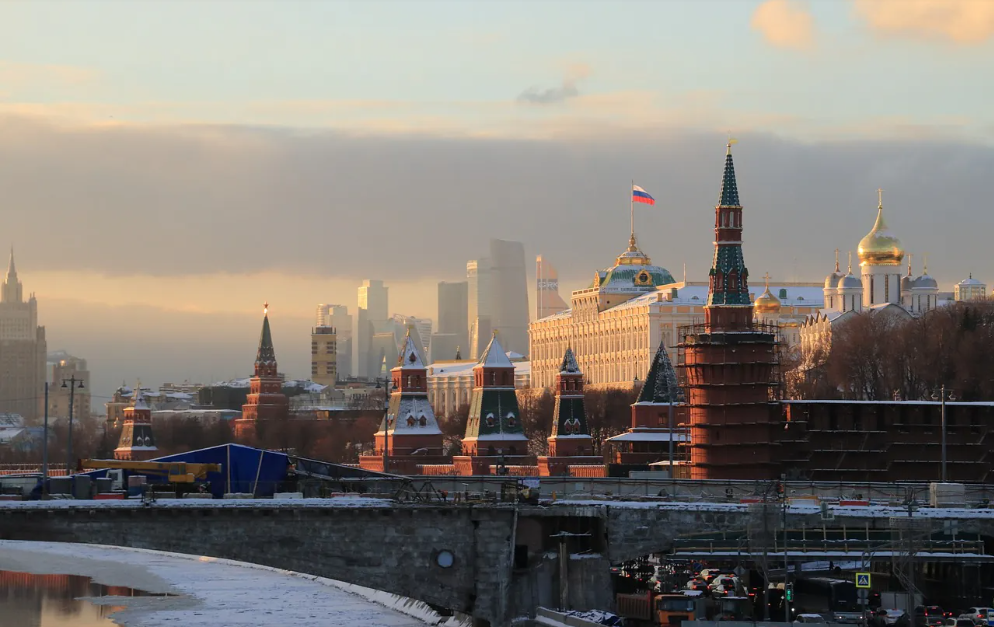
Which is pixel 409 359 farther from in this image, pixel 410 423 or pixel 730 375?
pixel 730 375

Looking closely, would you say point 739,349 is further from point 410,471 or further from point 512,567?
point 410,471

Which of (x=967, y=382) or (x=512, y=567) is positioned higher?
(x=967, y=382)

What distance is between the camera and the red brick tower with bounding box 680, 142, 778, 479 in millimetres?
115500

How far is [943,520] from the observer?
258 ft

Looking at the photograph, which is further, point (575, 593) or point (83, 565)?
point (83, 565)

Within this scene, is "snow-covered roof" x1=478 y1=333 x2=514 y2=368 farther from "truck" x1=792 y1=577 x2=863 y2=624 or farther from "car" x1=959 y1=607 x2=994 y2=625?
"car" x1=959 y1=607 x2=994 y2=625

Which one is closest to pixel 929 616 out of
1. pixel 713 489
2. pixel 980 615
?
pixel 980 615

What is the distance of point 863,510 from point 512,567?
13.9m

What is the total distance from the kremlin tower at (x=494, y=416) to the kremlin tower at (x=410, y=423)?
10.1ft

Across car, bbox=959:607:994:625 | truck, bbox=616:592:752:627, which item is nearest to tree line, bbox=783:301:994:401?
truck, bbox=616:592:752:627

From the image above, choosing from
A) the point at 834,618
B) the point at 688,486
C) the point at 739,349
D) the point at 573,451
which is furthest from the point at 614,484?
the point at 573,451

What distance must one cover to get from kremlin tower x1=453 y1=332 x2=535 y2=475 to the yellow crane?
70.2 meters

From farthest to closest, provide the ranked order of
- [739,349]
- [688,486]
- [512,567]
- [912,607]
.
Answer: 1. [739,349]
2. [688,486]
3. [512,567]
4. [912,607]

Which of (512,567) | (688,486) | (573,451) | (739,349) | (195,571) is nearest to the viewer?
(512,567)
